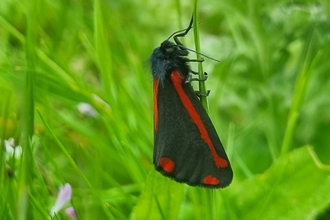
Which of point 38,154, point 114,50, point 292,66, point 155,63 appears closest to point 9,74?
point 38,154

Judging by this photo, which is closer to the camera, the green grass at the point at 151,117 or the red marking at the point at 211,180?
the red marking at the point at 211,180

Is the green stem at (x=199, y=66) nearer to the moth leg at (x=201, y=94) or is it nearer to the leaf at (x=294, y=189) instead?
the moth leg at (x=201, y=94)

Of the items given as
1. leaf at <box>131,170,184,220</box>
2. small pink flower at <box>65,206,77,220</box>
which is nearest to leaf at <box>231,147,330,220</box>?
leaf at <box>131,170,184,220</box>

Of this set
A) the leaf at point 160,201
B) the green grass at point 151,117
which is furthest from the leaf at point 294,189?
the leaf at point 160,201

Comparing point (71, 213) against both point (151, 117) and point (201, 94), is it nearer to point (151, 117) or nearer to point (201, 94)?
point (201, 94)

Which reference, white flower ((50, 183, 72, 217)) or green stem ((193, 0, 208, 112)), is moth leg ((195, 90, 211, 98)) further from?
white flower ((50, 183, 72, 217))

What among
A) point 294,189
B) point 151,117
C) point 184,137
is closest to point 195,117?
point 184,137

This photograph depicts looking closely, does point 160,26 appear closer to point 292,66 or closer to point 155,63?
point 292,66
